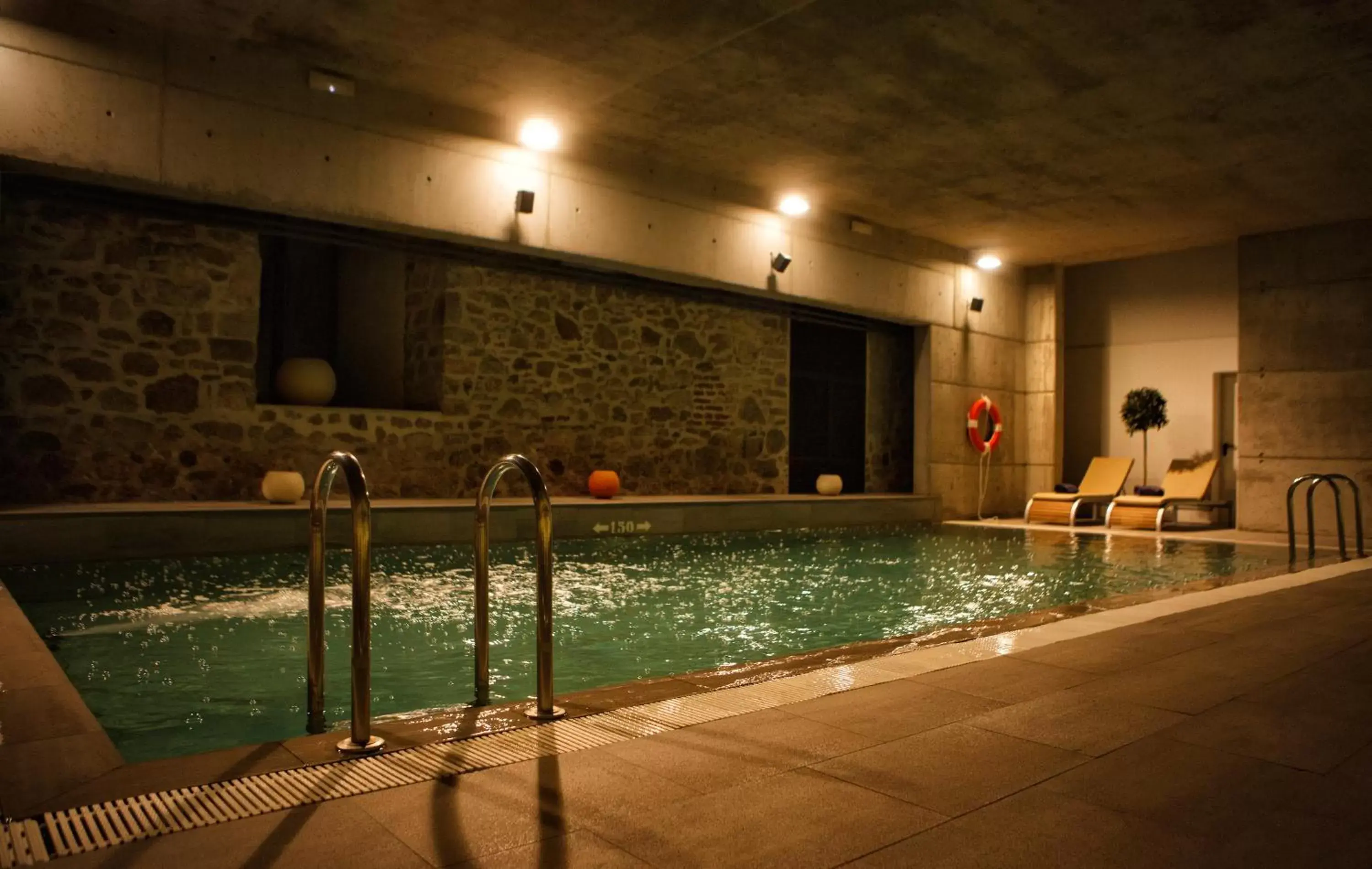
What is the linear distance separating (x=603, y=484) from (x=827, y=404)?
3.83m

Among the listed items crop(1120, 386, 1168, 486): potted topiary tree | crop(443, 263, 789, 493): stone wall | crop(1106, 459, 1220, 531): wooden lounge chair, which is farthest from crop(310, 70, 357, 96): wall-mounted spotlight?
crop(1120, 386, 1168, 486): potted topiary tree

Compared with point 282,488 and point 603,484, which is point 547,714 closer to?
point 282,488

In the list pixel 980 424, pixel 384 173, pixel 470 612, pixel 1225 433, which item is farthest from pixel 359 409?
pixel 1225 433

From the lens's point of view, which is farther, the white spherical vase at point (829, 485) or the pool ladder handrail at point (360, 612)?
the white spherical vase at point (829, 485)

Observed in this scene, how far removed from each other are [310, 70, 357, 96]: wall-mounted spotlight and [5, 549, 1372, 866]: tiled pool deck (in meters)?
5.18

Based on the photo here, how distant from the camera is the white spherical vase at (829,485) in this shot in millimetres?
10023

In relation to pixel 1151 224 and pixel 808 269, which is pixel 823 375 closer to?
pixel 808 269

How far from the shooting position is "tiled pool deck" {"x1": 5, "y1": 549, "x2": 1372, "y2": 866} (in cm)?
154

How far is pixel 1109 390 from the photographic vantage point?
11.7 m

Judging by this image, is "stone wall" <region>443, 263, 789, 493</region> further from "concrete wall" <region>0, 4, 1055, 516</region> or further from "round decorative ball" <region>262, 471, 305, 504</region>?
"round decorative ball" <region>262, 471, 305, 504</region>

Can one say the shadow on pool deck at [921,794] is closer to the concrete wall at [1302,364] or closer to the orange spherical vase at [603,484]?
the orange spherical vase at [603,484]

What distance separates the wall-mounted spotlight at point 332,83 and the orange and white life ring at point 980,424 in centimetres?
757

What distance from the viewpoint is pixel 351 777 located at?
6.18 feet

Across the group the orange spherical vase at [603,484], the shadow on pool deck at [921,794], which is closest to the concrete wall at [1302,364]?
the orange spherical vase at [603,484]
